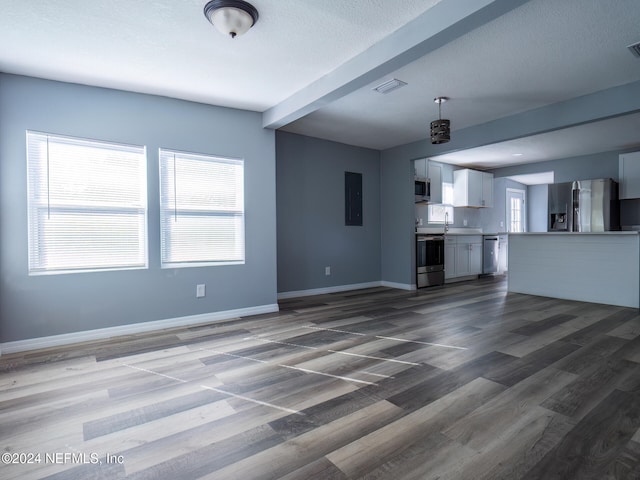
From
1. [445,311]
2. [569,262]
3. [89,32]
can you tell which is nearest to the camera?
[89,32]

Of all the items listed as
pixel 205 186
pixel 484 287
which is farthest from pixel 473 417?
pixel 484 287

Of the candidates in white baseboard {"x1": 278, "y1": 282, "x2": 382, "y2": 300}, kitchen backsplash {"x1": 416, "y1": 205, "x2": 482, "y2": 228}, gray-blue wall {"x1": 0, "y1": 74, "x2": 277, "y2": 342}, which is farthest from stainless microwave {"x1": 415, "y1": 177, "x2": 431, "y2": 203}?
gray-blue wall {"x1": 0, "y1": 74, "x2": 277, "y2": 342}

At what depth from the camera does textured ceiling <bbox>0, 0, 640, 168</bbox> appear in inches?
84.5

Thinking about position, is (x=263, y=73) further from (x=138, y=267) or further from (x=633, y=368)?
(x=633, y=368)

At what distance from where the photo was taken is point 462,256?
681 centimetres

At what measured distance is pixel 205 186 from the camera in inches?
150

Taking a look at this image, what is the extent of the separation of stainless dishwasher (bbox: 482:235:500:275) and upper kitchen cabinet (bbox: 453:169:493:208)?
0.79 metres

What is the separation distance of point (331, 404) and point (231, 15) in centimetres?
247

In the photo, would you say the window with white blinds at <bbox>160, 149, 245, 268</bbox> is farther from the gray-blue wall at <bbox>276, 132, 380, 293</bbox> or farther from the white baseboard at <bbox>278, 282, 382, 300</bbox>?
the white baseboard at <bbox>278, 282, 382, 300</bbox>

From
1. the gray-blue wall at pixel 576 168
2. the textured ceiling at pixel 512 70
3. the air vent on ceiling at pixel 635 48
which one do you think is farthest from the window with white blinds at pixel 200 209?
the gray-blue wall at pixel 576 168

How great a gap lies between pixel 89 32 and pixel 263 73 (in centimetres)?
131

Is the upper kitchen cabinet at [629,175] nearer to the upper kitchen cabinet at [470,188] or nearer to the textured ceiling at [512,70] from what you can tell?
the upper kitchen cabinet at [470,188]

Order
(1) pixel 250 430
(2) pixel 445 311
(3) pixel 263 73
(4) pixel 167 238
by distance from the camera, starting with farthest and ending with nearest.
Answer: (2) pixel 445 311 → (4) pixel 167 238 → (3) pixel 263 73 → (1) pixel 250 430

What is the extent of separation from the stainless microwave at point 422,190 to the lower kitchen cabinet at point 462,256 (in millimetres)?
948
